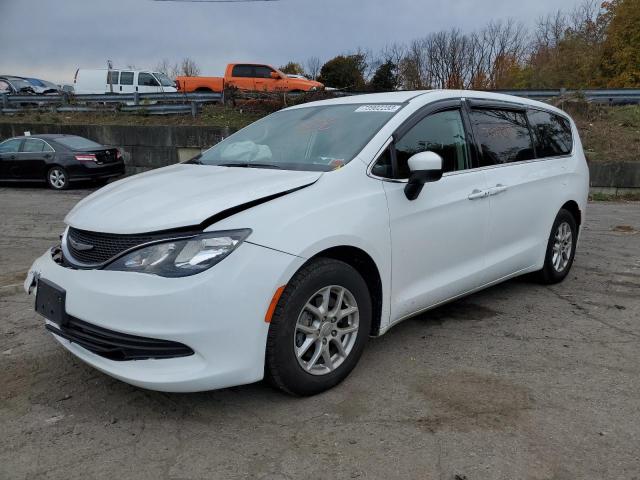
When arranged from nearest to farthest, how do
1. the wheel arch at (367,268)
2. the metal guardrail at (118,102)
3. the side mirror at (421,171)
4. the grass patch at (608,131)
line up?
the wheel arch at (367,268), the side mirror at (421,171), the grass patch at (608,131), the metal guardrail at (118,102)

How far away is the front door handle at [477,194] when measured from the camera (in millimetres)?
3768

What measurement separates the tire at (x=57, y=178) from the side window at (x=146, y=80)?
9.44 m

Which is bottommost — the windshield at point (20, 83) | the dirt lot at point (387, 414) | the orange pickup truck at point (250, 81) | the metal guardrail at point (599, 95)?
the dirt lot at point (387, 414)

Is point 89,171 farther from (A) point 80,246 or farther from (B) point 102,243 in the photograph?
(B) point 102,243

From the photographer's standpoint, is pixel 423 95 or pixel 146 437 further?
pixel 423 95

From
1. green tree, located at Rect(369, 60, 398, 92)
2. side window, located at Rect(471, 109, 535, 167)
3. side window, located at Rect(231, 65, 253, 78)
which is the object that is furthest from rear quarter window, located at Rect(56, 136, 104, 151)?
green tree, located at Rect(369, 60, 398, 92)

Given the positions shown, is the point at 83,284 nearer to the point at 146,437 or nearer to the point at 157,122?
the point at 146,437

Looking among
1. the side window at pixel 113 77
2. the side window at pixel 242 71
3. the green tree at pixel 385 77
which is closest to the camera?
the side window at pixel 242 71

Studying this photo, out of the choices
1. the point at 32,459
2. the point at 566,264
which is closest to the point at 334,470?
the point at 32,459

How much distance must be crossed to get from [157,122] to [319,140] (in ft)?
47.3

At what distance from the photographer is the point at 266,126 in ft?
13.7

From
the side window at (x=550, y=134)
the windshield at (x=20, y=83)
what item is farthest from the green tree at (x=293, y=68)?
the side window at (x=550, y=134)

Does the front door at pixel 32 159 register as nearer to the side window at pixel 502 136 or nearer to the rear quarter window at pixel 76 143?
the rear quarter window at pixel 76 143

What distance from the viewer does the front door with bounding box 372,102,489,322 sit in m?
3.32
